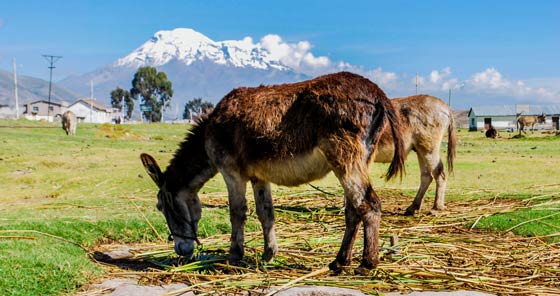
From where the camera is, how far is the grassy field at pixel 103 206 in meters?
6.96

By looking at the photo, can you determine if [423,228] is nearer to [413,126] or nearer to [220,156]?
[413,126]

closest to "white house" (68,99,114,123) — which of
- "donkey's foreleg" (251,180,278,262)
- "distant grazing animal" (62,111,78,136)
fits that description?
"distant grazing animal" (62,111,78,136)

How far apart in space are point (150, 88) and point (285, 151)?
147 meters

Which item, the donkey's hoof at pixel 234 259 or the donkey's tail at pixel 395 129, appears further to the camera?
the donkey's hoof at pixel 234 259

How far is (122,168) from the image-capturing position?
2020cm

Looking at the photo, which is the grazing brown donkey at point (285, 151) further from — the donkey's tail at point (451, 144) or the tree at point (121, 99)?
the tree at point (121, 99)

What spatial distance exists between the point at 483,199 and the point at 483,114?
356 feet

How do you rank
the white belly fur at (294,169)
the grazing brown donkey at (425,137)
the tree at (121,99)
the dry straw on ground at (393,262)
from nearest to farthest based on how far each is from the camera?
the dry straw on ground at (393,262)
the white belly fur at (294,169)
the grazing brown donkey at (425,137)
the tree at (121,99)

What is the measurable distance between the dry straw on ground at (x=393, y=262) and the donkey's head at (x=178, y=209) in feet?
0.99

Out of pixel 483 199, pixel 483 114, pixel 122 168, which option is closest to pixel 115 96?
pixel 483 114

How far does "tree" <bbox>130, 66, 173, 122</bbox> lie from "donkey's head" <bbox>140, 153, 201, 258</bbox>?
472 feet

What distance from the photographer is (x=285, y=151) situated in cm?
693

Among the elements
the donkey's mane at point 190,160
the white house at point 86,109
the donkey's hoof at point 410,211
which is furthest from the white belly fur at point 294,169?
the white house at point 86,109

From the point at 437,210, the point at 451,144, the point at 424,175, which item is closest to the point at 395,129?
the point at 437,210
